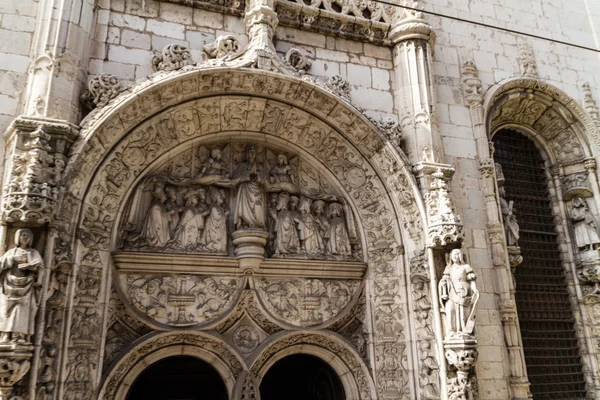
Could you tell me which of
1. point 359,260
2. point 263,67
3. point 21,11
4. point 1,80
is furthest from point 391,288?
point 21,11

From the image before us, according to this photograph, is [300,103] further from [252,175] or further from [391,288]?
[391,288]

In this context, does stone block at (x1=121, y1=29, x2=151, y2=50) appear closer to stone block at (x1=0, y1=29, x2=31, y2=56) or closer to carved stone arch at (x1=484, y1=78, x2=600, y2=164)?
stone block at (x1=0, y1=29, x2=31, y2=56)

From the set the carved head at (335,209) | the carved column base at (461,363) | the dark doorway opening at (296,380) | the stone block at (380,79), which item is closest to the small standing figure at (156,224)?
the carved head at (335,209)

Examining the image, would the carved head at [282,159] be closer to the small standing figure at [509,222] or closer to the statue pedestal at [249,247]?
the statue pedestal at [249,247]

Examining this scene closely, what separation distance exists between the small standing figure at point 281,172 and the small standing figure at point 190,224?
3.92ft

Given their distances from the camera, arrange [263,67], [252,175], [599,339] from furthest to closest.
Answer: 1. [599,339]
2. [252,175]
3. [263,67]

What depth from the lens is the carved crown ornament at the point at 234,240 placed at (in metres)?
6.63

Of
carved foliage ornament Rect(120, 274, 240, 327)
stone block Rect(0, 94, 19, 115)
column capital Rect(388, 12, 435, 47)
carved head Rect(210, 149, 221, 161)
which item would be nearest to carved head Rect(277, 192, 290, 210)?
carved head Rect(210, 149, 221, 161)

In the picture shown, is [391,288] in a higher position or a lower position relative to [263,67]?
lower

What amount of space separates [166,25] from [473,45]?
591 centimetres

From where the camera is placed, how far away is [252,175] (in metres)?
7.53

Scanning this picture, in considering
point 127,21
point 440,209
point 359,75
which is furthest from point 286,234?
point 127,21

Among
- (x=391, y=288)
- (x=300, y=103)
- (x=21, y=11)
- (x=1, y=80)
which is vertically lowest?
(x=391, y=288)

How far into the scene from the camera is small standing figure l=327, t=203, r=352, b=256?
7.68m
